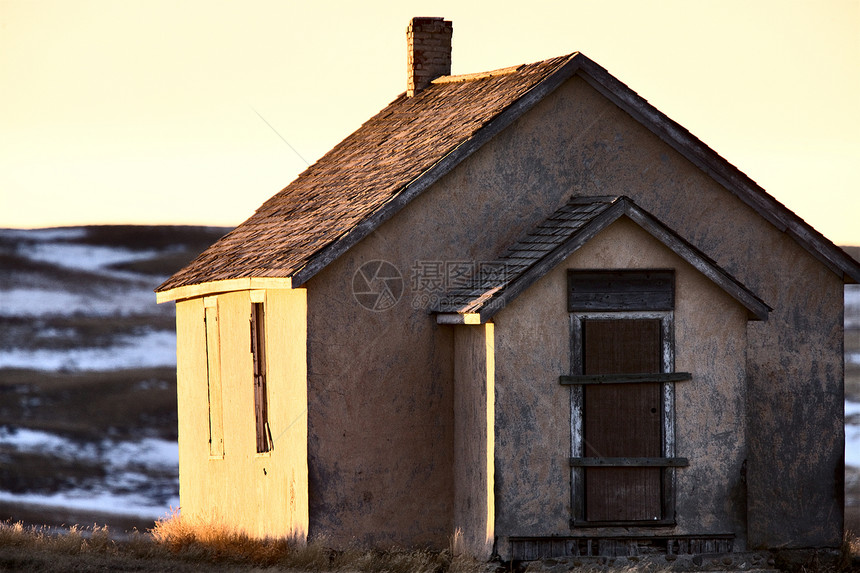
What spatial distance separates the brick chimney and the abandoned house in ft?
9.20

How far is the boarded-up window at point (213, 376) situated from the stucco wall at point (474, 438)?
12.2 ft

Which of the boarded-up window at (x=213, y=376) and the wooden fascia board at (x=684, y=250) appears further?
the boarded-up window at (x=213, y=376)

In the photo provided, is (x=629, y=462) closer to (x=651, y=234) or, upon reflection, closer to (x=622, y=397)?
(x=622, y=397)

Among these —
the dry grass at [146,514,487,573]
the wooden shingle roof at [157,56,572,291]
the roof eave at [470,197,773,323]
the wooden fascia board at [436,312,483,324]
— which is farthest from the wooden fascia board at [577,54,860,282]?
the dry grass at [146,514,487,573]

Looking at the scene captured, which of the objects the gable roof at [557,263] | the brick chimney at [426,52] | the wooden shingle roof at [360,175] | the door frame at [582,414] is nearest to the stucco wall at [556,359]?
the door frame at [582,414]

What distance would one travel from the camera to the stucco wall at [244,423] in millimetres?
12422

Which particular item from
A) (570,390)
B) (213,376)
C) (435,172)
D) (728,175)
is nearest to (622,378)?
(570,390)

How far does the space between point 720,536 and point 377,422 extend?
352 cm

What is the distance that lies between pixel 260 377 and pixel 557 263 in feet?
12.4

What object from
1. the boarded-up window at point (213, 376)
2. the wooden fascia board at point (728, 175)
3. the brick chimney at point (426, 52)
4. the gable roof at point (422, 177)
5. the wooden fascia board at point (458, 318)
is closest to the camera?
the wooden fascia board at point (458, 318)

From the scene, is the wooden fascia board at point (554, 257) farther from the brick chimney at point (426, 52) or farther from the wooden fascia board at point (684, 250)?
the brick chimney at point (426, 52)

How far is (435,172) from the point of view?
1248cm

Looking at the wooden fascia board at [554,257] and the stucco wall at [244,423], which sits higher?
the wooden fascia board at [554,257]

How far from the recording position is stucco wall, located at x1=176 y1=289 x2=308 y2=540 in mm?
12422
